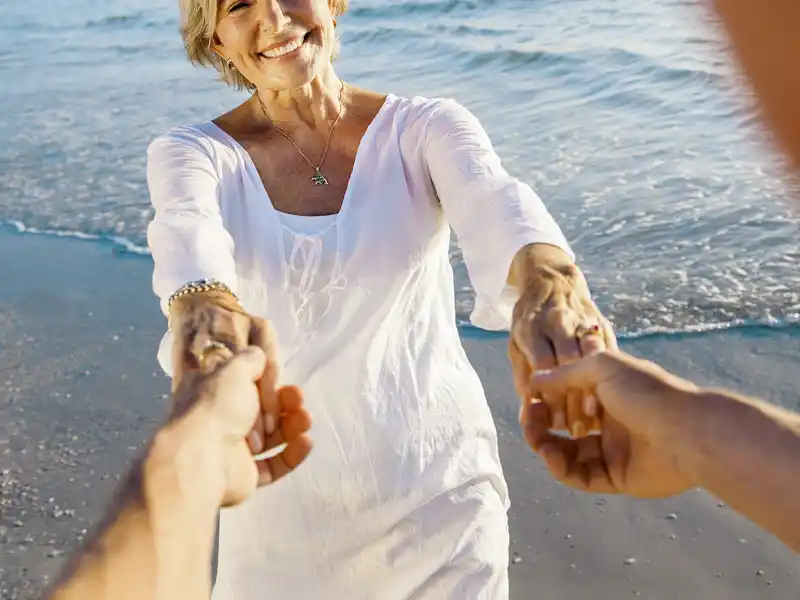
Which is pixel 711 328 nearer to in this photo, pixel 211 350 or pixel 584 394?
pixel 584 394

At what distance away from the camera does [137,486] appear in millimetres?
1313

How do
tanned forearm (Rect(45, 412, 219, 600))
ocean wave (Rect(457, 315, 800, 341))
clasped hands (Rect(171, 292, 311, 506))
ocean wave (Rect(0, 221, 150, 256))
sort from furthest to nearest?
ocean wave (Rect(0, 221, 150, 256)), ocean wave (Rect(457, 315, 800, 341)), clasped hands (Rect(171, 292, 311, 506)), tanned forearm (Rect(45, 412, 219, 600))

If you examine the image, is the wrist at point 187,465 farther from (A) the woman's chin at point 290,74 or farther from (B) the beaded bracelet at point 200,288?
(A) the woman's chin at point 290,74

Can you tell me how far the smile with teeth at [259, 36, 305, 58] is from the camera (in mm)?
2426

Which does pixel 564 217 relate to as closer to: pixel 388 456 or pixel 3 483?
pixel 3 483

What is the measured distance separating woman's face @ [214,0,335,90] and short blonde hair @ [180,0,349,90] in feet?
0.09

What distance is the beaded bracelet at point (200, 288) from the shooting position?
1.90 m

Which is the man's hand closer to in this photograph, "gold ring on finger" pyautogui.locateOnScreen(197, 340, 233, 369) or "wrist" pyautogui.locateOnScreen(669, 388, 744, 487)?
"gold ring on finger" pyautogui.locateOnScreen(197, 340, 233, 369)

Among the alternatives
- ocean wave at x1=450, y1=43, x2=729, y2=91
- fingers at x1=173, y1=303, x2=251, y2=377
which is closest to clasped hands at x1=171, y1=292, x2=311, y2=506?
fingers at x1=173, y1=303, x2=251, y2=377

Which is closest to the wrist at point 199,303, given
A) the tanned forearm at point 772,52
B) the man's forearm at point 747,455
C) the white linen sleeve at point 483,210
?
the white linen sleeve at point 483,210

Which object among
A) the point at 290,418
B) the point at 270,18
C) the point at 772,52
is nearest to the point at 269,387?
the point at 290,418

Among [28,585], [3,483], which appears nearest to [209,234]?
[28,585]

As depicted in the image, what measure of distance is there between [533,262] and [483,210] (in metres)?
0.24

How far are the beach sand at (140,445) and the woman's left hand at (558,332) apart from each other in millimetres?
988
